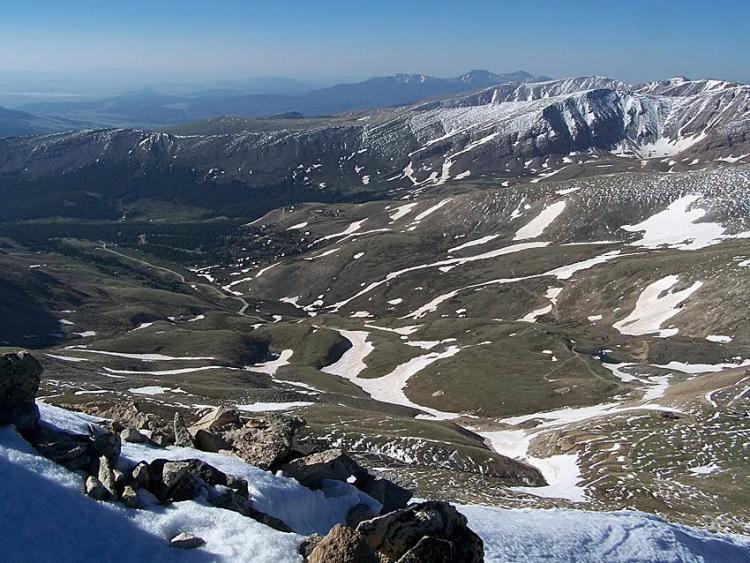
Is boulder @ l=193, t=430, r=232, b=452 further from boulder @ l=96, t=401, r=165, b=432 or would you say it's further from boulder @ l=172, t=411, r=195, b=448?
boulder @ l=96, t=401, r=165, b=432

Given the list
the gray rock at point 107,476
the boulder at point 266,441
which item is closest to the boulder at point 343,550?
the gray rock at point 107,476

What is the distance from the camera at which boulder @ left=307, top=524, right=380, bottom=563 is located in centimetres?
1742

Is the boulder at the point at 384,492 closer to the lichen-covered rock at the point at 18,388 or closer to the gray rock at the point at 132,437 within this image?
the gray rock at the point at 132,437

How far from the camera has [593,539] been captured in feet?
105

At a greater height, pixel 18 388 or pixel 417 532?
pixel 18 388

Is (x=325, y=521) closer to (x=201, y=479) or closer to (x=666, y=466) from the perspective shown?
(x=201, y=479)

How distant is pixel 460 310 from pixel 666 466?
122m

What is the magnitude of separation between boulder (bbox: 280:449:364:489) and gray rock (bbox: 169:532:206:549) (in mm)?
7579

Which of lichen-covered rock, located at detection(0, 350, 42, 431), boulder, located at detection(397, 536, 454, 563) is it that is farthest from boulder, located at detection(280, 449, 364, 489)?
lichen-covered rock, located at detection(0, 350, 42, 431)

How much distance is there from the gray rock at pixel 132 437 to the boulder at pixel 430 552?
14289 mm

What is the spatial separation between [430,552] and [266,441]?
467 inches

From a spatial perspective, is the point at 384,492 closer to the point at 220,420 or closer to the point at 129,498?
the point at 220,420

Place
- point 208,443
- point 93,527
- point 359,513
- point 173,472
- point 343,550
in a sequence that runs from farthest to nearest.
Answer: point 208,443 → point 359,513 → point 173,472 → point 93,527 → point 343,550

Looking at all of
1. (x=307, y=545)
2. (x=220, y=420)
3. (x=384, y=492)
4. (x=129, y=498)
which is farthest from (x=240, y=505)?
(x=220, y=420)
